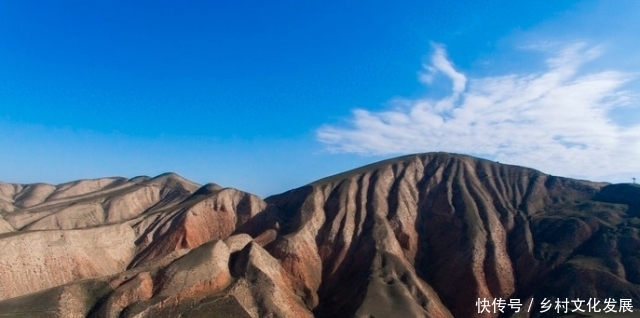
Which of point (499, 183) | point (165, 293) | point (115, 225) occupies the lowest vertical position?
point (165, 293)

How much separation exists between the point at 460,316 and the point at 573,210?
145 feet

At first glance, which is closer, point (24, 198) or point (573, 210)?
point (573, 210)

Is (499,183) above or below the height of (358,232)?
above

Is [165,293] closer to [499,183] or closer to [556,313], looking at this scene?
[556,313]

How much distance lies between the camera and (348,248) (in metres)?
98.6

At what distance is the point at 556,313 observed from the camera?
74812 mm

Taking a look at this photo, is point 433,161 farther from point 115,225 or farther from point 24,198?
point 24,198

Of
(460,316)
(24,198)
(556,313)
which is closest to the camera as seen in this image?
(556,313)

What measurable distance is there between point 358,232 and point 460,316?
28.8 metres

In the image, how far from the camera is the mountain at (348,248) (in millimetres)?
67500

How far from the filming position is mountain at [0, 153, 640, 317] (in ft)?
221

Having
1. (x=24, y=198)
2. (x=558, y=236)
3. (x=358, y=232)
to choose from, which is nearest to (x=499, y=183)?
(x=558, y=236)

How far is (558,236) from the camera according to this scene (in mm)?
95062

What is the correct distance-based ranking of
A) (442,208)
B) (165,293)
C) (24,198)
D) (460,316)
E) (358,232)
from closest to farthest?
(165,293)
(460,316)
(358,232)
(442,208)
(24,198)
